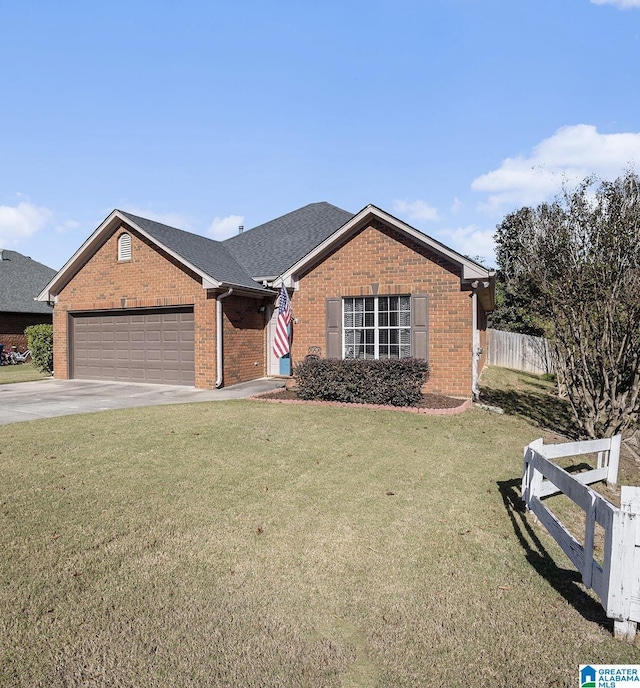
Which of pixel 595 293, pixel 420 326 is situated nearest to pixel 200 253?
pixel 420 326

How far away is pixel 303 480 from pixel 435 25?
9.93m

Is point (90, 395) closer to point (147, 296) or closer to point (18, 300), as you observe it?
point (147, 296)

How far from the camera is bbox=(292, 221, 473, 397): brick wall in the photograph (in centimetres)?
1258

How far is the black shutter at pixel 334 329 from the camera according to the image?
14016mm

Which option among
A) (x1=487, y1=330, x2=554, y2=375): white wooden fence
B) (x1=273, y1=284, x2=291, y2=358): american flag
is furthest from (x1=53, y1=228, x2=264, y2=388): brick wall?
(x1=487, y1=330, x2=554, y2=375): white wooden fence

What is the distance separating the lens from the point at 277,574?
12.4ft

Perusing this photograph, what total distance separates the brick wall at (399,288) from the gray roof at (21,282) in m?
20.4

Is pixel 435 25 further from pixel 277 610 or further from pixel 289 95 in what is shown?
pixel 277 610

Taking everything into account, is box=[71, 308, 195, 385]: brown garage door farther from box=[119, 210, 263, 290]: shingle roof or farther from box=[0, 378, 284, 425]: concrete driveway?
box=[119, 210, 263, 290]: shingle roof

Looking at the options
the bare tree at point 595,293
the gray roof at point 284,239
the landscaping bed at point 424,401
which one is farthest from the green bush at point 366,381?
the gray roof at point 284,239

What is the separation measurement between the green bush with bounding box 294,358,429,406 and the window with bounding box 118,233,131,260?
27.7 feet

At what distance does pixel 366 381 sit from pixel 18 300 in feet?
83.1

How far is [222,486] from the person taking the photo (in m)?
5.69

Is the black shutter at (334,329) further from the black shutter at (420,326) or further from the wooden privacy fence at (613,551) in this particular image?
the wooden privacy fence at (613,551)
